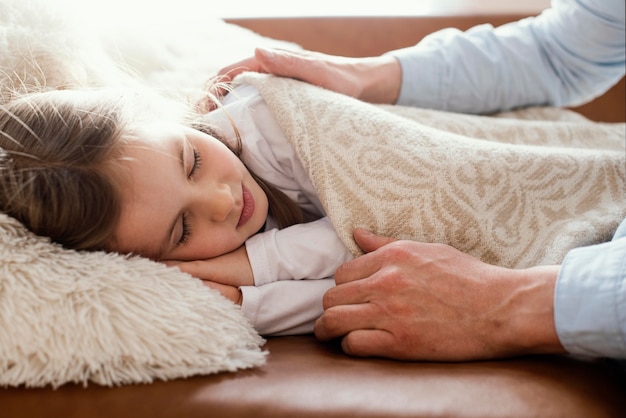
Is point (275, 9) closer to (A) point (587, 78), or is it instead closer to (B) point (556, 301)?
A: (A) point (587, 78)

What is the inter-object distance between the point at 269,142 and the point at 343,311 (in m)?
0.30

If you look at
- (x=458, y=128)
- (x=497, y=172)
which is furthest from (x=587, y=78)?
(x=497, y=172)

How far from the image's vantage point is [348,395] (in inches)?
Answer: 23.5

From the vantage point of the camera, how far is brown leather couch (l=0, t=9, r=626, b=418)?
584mm

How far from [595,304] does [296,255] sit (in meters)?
0.35

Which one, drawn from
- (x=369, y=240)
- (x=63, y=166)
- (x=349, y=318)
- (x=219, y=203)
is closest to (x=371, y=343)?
(x=349, y=318)

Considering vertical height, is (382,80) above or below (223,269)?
above

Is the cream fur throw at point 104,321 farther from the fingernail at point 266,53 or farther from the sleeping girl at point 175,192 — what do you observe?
the fingernail at point 266,53

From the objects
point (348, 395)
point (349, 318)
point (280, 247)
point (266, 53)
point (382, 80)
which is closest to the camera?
point (348, 395)

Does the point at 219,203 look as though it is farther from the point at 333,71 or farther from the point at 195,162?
the point at 333,71

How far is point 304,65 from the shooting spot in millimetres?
948

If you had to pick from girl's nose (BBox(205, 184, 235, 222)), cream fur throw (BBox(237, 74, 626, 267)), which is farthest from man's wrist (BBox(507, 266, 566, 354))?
girl's nose (BBox(205, 184, 235, 222))

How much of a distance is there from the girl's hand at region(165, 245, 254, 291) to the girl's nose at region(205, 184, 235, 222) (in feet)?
0.18

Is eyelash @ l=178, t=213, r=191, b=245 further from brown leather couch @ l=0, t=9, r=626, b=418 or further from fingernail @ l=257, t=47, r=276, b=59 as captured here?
fingernail @ l=257, t=47, r=276, b=59
